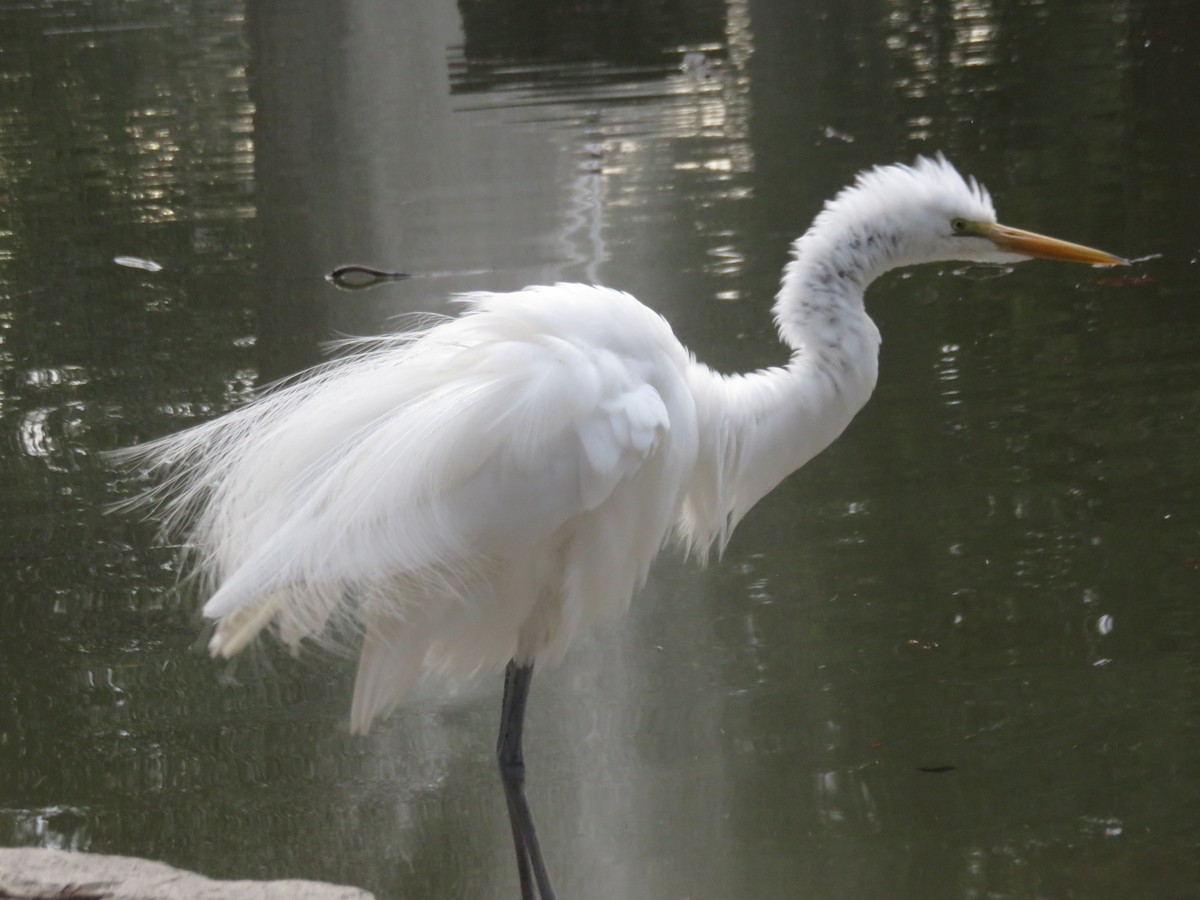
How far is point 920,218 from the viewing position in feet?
9.70

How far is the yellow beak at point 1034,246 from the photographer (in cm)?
303

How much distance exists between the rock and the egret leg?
33cm

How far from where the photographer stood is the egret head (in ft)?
9.63

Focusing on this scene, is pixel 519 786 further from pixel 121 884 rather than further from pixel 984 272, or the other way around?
pixel 984 272

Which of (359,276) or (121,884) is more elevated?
(359,276)

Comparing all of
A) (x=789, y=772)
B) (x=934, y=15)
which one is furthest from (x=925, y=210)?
(x=934, y=15)

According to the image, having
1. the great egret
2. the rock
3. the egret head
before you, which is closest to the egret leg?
the great egret

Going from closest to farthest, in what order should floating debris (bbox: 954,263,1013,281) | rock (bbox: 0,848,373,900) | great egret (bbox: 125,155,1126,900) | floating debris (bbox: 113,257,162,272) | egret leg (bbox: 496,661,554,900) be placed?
rock (bbox: 0,848,373,900) < great egret (bbox: 125,155,1126,900) < egret leg (bbox: 496,661,554,900) < floating debris (bbox: 954,263,1013,281) < floating debris (bbox: 113,257,162,272)

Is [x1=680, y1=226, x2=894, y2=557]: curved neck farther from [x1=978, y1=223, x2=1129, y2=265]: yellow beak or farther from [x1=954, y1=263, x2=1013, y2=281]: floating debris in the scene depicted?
[x1=954, y1=263, x2=1013, y2=281]: floating debris

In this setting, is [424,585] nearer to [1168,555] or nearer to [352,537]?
[352,537]

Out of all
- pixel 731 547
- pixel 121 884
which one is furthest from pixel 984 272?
pixel 121 884

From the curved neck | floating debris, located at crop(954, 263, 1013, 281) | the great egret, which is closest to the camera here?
the great egret

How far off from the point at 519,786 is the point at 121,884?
2.36ft

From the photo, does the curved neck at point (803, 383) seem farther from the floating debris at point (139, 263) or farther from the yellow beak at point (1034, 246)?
the floating debris at point (139, 263)
